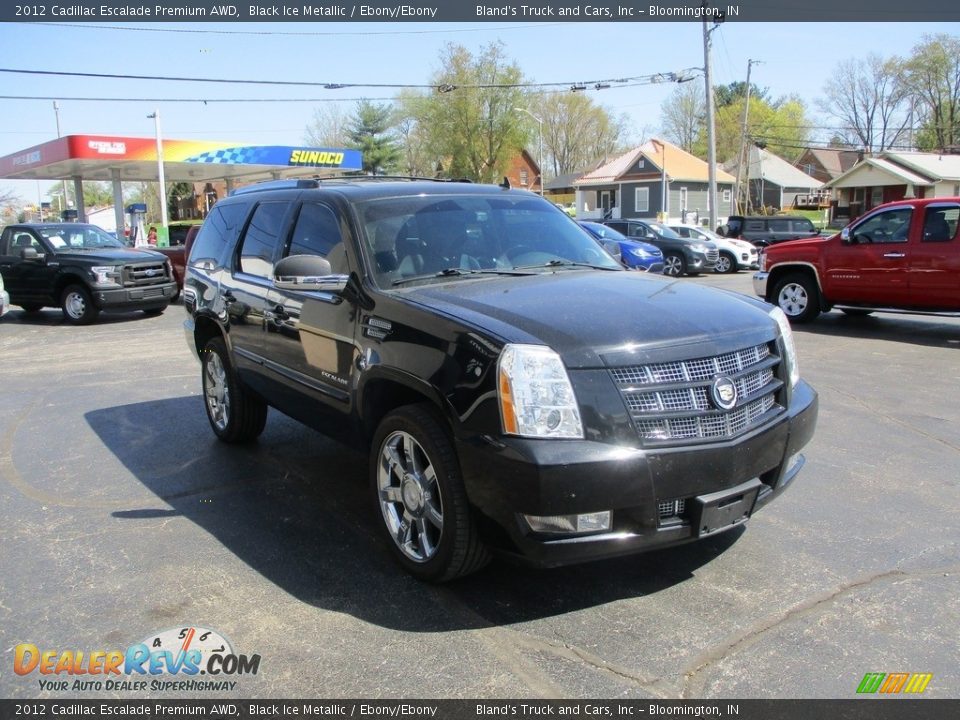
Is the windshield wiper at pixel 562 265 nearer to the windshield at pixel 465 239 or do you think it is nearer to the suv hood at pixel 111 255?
the windshield at pixel 465 239

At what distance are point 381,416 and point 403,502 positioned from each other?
48 cm

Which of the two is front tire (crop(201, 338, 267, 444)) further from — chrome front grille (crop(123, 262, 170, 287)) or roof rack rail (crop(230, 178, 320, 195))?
chrome front grille (crop(123, 262, 170, 287))

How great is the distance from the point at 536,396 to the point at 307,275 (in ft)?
5.23

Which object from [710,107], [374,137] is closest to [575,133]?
[374,137]

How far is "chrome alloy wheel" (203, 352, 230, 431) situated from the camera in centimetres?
593

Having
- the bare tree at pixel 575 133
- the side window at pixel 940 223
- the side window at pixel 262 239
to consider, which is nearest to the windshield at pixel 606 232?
the side window at pixel 940 223

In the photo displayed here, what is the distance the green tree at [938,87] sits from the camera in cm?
6262

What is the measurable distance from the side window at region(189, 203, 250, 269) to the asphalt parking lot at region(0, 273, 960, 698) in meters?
1.51

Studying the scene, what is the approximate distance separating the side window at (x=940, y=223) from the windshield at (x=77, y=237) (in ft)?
47.0

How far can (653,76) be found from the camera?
29938 mm

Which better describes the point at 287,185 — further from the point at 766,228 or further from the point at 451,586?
the point at 766,228

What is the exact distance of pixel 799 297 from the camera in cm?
1205

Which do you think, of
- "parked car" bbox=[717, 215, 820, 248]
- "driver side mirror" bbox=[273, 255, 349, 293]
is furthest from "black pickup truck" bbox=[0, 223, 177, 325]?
"parked car" bbox=[717, 215, 820, 248]

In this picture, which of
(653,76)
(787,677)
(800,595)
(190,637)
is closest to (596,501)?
(787,677)
